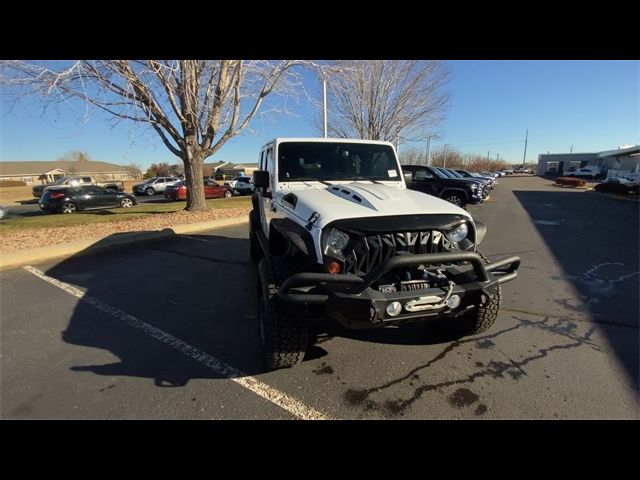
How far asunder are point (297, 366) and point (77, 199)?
17893 mm

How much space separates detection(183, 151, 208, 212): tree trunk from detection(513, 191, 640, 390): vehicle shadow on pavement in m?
11.3

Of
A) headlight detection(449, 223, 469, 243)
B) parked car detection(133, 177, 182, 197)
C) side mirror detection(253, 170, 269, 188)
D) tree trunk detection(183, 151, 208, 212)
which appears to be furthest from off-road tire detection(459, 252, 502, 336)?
parked car detection(133, 177, 182, 197)

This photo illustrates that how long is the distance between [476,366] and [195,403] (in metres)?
2.38

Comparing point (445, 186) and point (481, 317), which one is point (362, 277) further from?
point (445, 186)

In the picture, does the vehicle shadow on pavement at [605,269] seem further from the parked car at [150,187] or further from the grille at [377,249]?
the parked car at [150,187]

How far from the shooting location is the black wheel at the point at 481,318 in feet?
9.70

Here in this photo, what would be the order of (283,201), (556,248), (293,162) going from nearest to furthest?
(283,201), (293,162), (556,248)

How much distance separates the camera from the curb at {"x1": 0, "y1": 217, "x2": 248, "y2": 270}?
6.33 metres

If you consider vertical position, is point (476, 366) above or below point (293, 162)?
below

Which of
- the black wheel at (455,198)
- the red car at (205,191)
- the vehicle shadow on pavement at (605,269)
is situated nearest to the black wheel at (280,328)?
the vehicle shadow on pavement at (605,269)

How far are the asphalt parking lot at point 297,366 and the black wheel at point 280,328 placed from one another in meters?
0.21
